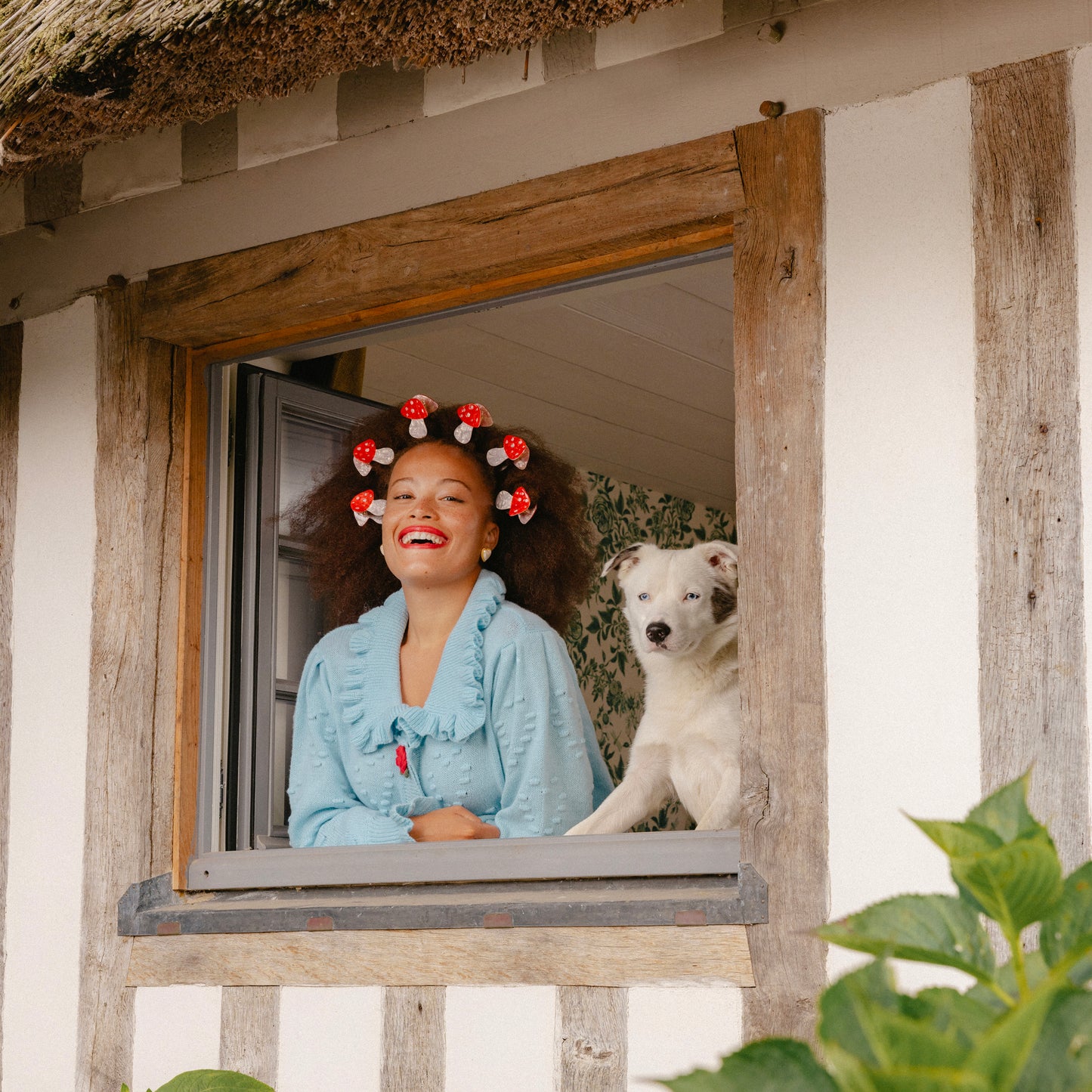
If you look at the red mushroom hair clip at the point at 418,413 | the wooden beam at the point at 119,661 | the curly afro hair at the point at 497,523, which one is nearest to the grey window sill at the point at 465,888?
the wooden beam at the point at 119,661

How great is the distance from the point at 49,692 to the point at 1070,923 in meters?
2.78

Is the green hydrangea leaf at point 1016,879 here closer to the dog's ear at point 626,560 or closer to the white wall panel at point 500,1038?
the white wall panel at point 500,1038

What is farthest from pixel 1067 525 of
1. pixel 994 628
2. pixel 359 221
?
pixel 359 221

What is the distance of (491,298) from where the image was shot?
2.69 meters

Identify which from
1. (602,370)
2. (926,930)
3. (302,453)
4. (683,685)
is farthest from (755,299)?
(602,370)

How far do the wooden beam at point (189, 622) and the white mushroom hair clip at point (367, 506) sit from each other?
36 cm

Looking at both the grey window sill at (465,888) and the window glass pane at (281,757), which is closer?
the grey window sill at (465,888)

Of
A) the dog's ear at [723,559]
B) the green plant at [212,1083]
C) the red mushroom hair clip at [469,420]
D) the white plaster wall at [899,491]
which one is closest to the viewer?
the green plant at [212,1083]

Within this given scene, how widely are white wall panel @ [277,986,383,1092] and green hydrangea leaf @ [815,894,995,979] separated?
6.80 feet

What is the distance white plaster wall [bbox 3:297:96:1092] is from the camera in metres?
2.87

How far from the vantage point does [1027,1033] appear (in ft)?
1.33

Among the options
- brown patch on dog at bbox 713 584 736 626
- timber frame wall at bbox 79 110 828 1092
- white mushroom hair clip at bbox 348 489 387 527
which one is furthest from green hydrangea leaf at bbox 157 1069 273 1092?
white mushroom hair clip at bbox 348 489 387 527

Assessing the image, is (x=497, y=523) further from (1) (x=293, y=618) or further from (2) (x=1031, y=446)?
(2) (x=1031, y=446)

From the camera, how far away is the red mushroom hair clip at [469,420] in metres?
3.08
